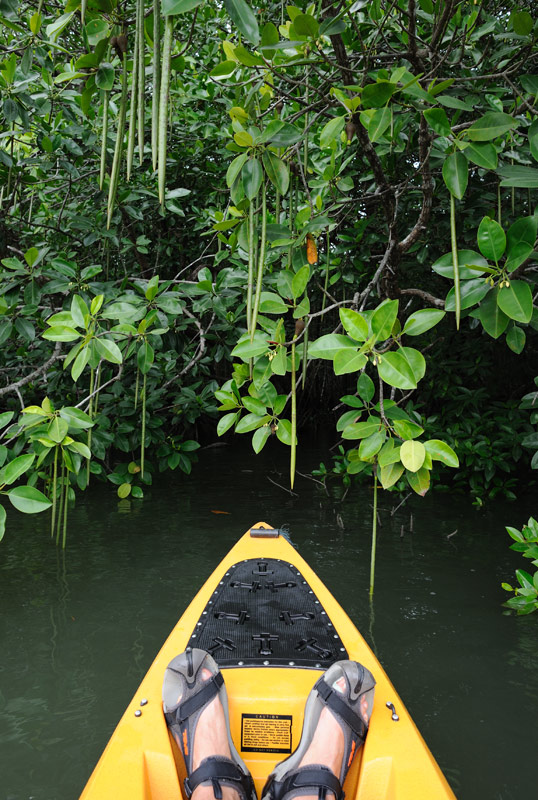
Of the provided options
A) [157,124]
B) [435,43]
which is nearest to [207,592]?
[157,124]

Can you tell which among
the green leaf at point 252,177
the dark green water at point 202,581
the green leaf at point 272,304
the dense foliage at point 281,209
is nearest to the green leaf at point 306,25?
the dense foliage at point 281,209

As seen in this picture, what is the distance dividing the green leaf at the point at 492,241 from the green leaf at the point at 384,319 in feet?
0.76

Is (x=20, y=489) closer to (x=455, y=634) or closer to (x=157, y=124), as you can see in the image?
(x=157, y=124)

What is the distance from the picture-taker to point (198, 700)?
1449 millimetres

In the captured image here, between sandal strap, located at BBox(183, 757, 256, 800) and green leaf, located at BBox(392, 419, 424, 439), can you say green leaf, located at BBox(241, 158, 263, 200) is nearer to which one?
green leaf, located at BBox(392, 419, 424, 439)

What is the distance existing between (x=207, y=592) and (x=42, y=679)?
2.49 ft

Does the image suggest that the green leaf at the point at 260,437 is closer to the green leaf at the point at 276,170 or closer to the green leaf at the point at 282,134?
the green leaf at the point at 276,170

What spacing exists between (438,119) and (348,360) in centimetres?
55

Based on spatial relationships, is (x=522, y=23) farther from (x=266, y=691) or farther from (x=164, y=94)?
(x=266, y=691)

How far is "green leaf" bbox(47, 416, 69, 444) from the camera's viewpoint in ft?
5.16

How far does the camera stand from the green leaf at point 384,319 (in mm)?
1243

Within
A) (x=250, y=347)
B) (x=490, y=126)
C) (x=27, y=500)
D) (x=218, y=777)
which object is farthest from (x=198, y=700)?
(x=490, y=126)

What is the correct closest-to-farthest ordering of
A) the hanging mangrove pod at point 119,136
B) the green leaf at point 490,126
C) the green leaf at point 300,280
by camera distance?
1. the hanging mangrove pod at point 119,136
2. the green leaf at point 490,126
3. the green leaf at point 300,280

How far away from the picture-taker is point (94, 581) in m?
3.05
